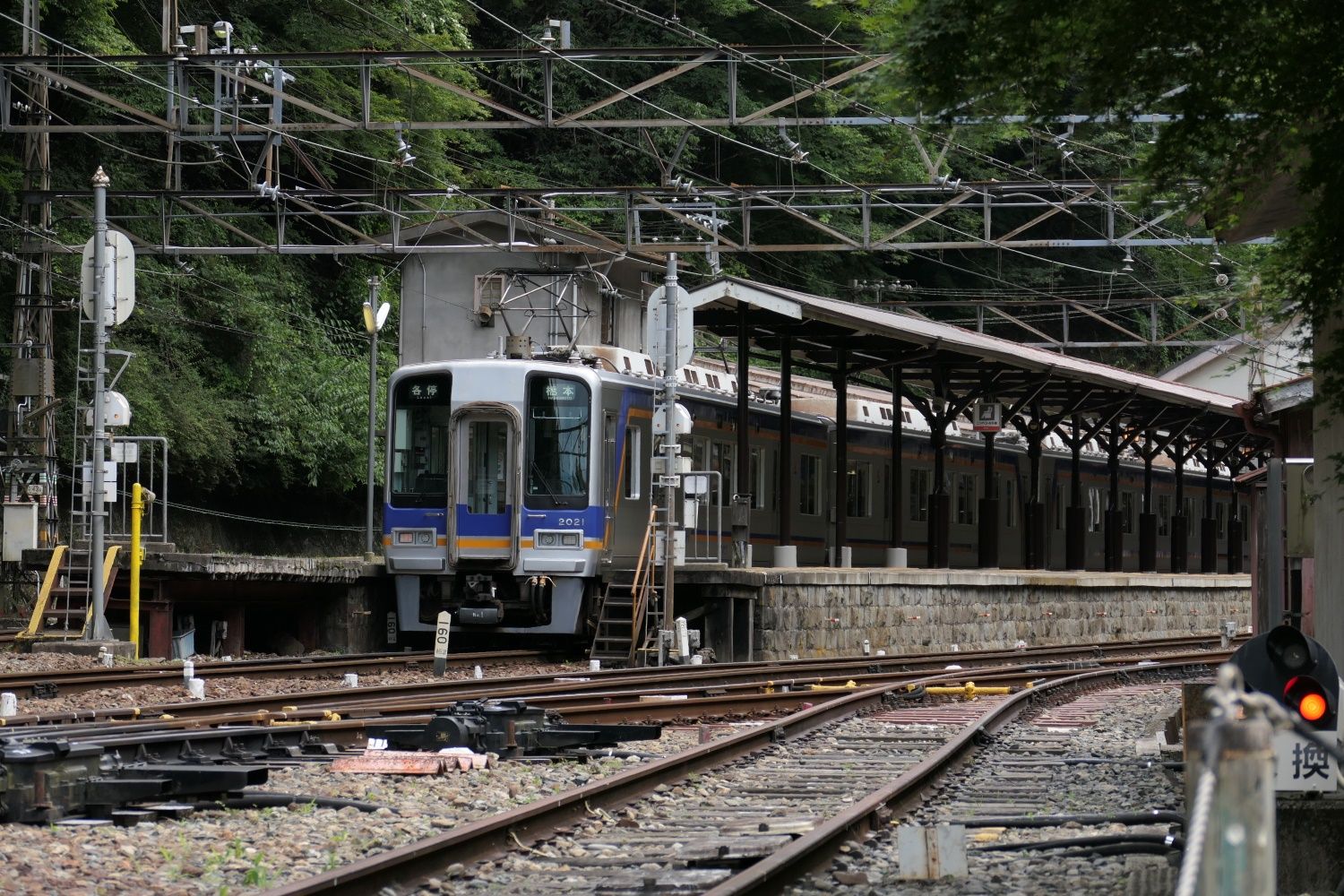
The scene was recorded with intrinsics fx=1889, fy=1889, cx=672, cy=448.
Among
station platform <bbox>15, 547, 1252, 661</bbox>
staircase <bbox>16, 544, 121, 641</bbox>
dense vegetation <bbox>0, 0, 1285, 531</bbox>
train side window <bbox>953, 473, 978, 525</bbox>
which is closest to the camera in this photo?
staircase <bbox>16, 544, 121, 641</bbox>

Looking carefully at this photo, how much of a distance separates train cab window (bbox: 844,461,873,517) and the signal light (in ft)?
76.9

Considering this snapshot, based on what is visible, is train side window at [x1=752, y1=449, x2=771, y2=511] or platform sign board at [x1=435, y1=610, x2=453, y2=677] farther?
train side window at [x1=752, y1=449, x2=771, y2=511]

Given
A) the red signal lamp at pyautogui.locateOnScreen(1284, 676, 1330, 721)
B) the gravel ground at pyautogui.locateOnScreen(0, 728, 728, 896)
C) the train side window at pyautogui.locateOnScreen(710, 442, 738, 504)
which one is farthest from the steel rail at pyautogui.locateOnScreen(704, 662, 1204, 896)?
the train side window at pyautogui.locateOnScreen(710, 442, 738, 504)

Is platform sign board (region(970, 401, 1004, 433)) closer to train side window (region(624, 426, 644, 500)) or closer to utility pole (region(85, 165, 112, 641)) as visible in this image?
train side window (region(624, 426, 644, 500))

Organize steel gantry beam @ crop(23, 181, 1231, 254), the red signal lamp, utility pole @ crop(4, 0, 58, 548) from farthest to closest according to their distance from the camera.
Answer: utility pole @ crop(4, 0, 58, 548) → steel gantry beam @ crop(23, 181, 1231, 254) → the red signal lamp

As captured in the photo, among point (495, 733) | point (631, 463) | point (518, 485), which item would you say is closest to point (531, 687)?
point (495, 733)

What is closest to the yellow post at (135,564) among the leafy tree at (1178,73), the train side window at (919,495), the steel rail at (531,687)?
the steel rail at (531,687)

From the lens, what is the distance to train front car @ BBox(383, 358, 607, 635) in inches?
864

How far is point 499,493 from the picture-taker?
22.3 metres

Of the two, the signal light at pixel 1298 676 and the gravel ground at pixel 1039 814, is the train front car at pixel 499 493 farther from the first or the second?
the signal light at pixel 1298 676

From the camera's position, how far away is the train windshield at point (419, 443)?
73.9 feet

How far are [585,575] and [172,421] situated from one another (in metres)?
11.0

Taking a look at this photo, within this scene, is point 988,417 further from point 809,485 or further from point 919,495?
point 919,495

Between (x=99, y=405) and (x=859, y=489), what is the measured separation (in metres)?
15.2
